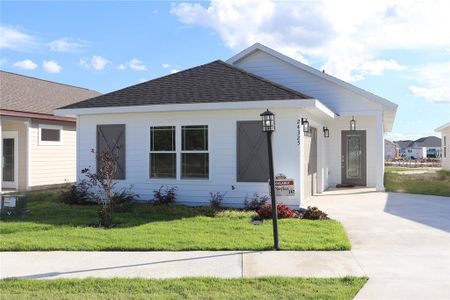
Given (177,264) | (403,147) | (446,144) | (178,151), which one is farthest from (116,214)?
(403,147)

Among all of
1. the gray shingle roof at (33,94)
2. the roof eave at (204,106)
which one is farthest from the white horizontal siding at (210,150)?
the gray shingle roof at (33,94)

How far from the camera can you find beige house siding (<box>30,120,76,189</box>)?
53.9ft

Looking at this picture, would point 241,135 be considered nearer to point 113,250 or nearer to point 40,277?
point 113,250

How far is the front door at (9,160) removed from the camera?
1666 centimetres

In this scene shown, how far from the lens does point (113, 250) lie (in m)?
7.00

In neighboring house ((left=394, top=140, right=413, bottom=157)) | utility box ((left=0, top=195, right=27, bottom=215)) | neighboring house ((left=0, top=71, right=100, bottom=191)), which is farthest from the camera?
neighboring house ((left=394, top=140, right=413, bottom=157))

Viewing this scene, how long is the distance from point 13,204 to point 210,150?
4.92 metres

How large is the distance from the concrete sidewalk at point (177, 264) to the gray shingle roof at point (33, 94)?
424 inches

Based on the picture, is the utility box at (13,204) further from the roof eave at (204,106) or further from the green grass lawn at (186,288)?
the green grass lawn at (186,288)

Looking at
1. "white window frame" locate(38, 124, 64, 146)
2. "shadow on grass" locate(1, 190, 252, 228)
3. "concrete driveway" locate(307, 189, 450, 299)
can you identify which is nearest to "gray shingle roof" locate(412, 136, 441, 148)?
"concrete driveway" locate(307, 189, 450, 299)

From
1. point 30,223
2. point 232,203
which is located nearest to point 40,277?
point 30,223

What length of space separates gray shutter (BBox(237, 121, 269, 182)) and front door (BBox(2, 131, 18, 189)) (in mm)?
10116

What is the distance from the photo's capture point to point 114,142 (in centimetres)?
1230

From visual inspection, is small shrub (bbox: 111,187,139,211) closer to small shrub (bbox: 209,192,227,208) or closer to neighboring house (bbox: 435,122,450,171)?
small shrub (bbox: 209,192,227,208)
